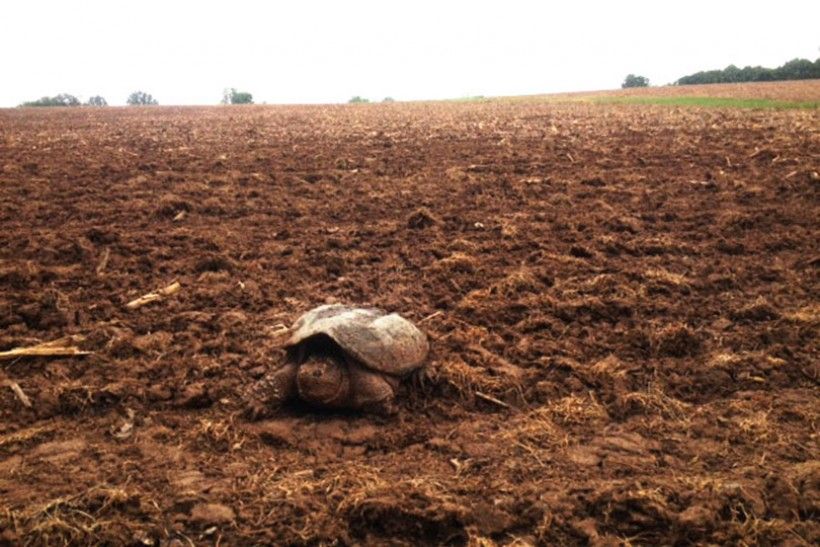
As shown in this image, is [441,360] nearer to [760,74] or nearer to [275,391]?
[275,391]

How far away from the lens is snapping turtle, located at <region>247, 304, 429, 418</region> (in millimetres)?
3187

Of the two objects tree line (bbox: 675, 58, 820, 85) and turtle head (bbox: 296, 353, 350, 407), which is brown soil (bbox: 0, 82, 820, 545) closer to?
turtle head (bbox: 296, 353, 350, 407)

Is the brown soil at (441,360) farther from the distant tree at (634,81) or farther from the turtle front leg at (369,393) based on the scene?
the distant tree at (634,81)

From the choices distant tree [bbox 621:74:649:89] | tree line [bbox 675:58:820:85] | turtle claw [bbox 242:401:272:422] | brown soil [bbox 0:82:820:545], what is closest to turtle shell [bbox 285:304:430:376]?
brown soil [bbox 0:82:820:545]

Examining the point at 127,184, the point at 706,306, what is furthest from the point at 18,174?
the point at 706,306

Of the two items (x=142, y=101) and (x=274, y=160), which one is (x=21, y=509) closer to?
(x=274, y=160)

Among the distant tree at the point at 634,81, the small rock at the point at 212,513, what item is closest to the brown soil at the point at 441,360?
the small rock at the point at 212,513

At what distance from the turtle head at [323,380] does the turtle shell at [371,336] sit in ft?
0.41

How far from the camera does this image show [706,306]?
4297 mm

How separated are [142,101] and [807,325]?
372ft

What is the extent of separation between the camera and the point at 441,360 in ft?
12.2

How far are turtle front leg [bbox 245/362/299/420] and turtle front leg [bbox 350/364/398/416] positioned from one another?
0.37 meters

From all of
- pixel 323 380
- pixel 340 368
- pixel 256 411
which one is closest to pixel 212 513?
pixel 256 411

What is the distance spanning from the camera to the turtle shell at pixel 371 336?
127 inches
